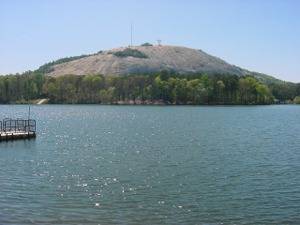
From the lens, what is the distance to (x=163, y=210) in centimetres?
2620

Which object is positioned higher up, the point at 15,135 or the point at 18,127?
the point at 18,127

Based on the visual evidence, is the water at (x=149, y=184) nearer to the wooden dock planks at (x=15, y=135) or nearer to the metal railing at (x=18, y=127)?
the wooden dock planks at (x=15, y=135)

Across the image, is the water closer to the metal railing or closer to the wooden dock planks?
the wooden dock planks

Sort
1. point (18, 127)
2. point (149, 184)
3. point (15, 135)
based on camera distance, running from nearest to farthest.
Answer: point (149, 184), point (15, 135), point (18, 127)

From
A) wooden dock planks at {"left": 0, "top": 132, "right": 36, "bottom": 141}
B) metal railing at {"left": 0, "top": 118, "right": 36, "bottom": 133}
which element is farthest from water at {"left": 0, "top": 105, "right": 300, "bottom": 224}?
metal railing at {"left": 0, "top": 118, "right": 36, "bottom": 133}

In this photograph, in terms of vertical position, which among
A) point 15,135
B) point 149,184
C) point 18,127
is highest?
point 18,127

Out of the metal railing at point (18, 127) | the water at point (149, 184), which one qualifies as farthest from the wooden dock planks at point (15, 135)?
the water at point (149, 184)

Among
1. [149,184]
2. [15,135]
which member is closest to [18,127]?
[15,135]

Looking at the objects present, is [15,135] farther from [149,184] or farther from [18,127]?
[149,184]

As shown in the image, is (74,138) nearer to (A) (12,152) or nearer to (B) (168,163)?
(A) (12,152)

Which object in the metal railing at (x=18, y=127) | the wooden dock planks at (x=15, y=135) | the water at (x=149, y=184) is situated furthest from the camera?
the metal railing at (x=18, y=127)

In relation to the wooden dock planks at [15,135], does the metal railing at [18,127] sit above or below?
above

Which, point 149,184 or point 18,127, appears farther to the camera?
point 18,127

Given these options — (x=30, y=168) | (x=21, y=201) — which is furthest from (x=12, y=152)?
(x=21, y=201)
